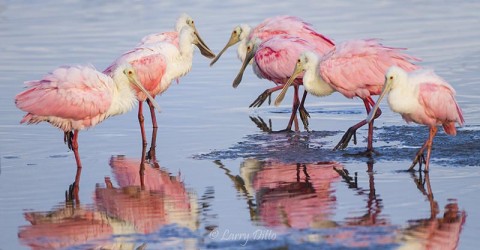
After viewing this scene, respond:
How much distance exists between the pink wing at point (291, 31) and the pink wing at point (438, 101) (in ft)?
12.4

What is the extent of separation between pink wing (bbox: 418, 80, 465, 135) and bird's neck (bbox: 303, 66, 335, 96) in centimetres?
213

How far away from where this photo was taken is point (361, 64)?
13.0 metres

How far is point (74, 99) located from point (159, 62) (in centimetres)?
244

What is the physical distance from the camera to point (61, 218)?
32.6ft

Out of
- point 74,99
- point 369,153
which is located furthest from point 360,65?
point 74,99

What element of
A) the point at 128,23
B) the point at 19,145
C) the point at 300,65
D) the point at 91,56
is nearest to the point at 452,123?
the point at 300,65

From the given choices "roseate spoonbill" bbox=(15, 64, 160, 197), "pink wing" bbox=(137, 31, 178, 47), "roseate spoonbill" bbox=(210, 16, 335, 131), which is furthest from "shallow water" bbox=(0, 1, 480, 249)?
"pink wing" bbox=(137, 31, 178, 47)

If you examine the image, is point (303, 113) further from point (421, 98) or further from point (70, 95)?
point (70, 95)

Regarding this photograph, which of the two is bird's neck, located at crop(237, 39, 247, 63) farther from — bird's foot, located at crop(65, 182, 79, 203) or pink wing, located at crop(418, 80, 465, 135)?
bird's foot, located at crop(65, 182, 79, 203)

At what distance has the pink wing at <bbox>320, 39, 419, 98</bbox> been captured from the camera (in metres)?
13.0

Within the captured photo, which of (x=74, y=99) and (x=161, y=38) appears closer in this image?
(x=74, y=99)

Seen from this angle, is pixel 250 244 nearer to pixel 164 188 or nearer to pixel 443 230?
pixel 443 230

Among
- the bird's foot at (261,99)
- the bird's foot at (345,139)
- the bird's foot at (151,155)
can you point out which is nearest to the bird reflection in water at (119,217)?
the bird's foot at (151,155)

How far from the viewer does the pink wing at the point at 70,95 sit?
Answer: 39.9ft
